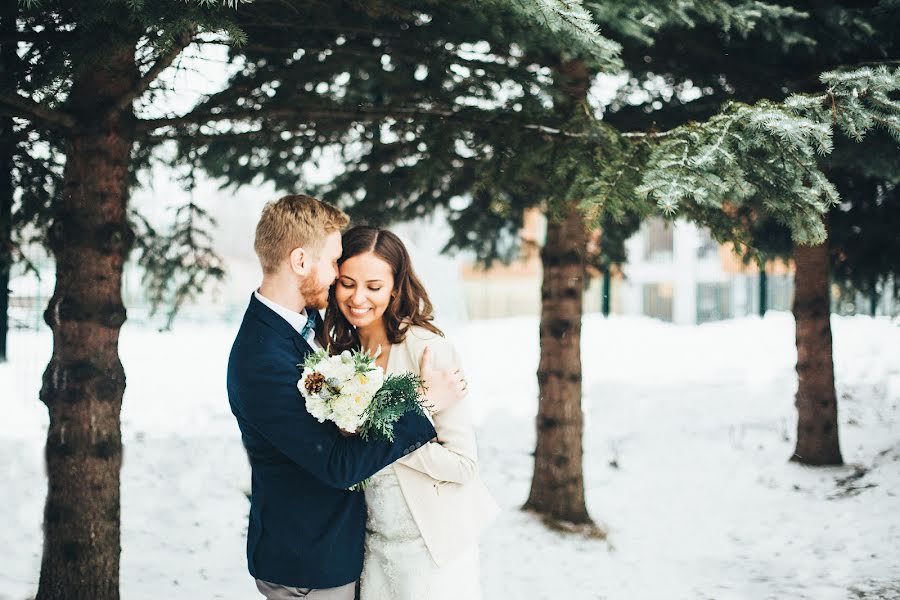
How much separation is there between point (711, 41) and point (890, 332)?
789 centimetres

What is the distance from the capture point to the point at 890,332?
1268 cm

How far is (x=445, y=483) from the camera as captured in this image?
9.48ft

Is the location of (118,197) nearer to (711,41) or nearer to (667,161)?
(667,161)

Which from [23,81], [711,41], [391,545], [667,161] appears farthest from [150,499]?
[711,41]

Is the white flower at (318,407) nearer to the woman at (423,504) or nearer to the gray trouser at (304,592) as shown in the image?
the woman at (423,504)

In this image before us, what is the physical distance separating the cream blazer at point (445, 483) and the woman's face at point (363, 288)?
307 millimetres

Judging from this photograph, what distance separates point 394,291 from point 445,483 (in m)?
0.78

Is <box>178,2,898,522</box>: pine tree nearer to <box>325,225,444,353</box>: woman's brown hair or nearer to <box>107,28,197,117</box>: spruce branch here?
<box>107,28,197,117</box>: spruce branch

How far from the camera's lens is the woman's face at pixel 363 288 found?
306 cm

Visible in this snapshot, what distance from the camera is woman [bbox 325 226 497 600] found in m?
2.84

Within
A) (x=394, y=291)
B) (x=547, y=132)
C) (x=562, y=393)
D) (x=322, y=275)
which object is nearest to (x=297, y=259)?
(x=322, y=275)

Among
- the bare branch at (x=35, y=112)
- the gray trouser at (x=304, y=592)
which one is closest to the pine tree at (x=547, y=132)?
the bare branch at (x=35, y=112)

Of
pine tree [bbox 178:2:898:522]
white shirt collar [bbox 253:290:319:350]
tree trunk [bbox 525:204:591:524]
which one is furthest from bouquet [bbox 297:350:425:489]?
tree trunk [bbox 525:204:591:524]

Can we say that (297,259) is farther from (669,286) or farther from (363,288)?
(669,286)
